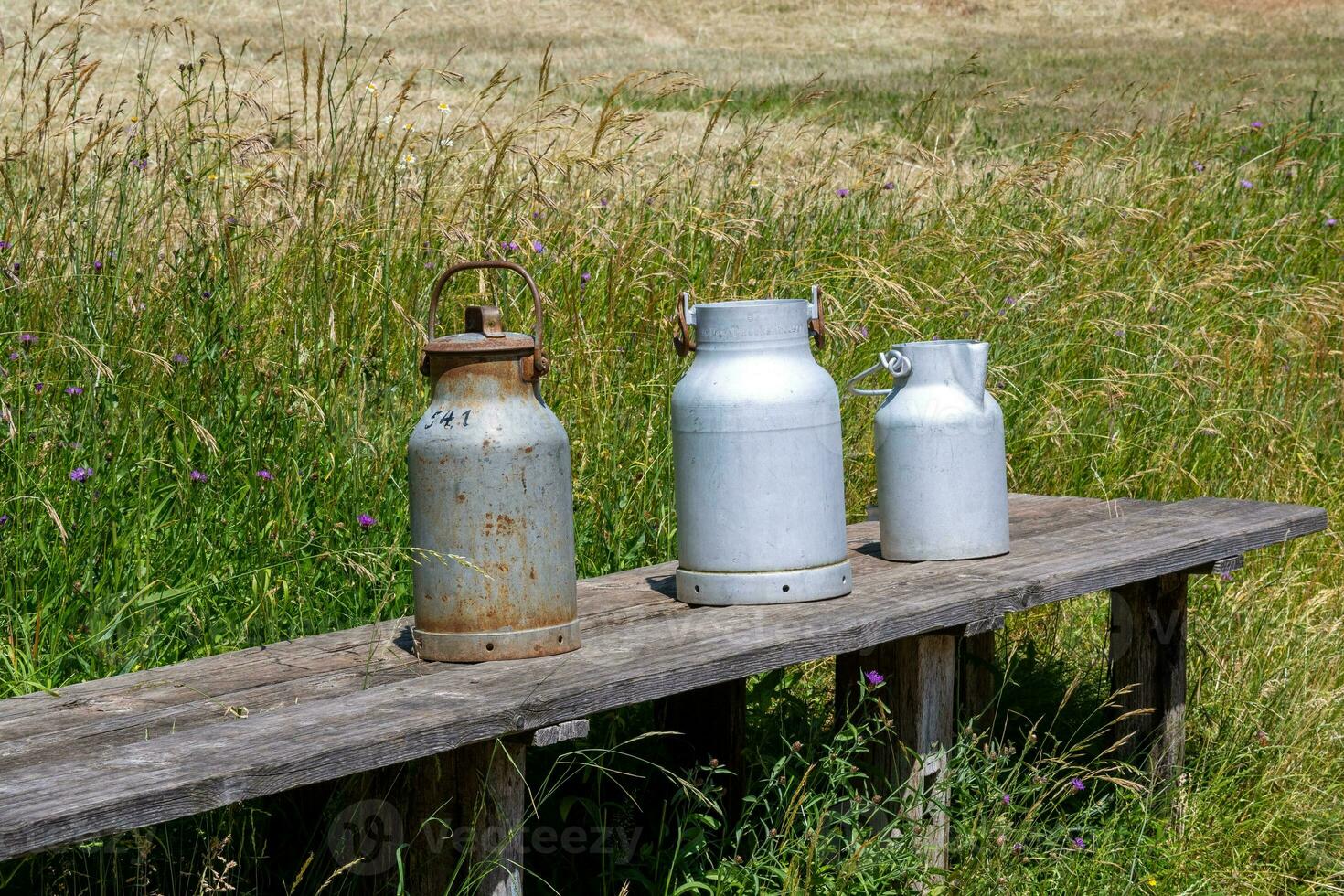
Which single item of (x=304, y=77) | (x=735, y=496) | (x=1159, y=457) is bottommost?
(x=1159, y=457)

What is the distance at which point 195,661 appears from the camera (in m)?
2.06

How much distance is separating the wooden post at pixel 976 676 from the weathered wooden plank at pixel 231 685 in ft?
3.06

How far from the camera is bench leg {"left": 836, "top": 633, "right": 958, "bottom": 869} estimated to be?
2398 millimetres

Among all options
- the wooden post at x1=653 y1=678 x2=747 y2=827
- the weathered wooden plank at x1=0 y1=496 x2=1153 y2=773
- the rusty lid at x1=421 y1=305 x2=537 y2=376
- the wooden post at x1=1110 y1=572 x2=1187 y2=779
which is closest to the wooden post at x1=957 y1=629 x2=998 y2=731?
the wooden post at x1=1110 y1=572 x2=1187 y2=779

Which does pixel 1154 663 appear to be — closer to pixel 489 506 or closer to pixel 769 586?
pixel 769 586

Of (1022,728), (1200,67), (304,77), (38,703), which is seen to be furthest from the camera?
(1200,67)

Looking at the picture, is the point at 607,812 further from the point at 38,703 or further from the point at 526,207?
the point at 526,207

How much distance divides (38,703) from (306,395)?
0.94m

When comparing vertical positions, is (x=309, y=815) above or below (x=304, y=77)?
below

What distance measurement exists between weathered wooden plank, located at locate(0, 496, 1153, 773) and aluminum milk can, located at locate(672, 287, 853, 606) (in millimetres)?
130

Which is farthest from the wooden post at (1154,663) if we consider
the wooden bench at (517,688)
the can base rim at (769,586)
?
the can base rim at (769,586)

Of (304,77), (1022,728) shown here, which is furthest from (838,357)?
(304,77)

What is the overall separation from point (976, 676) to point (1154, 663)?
367 mm

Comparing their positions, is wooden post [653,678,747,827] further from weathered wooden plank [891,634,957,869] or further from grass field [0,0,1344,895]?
weathered wooden plank [891,634,957,869]
